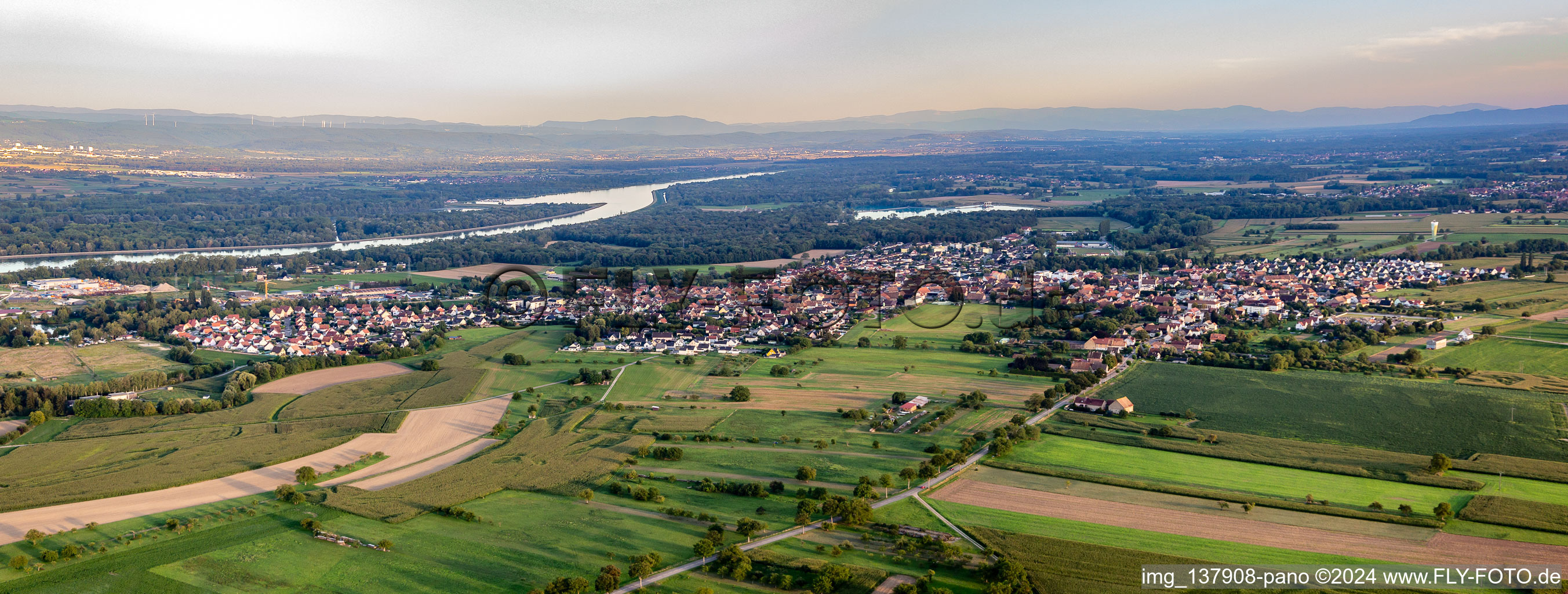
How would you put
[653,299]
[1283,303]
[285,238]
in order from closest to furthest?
[1283,303], [653,299], [285,238]

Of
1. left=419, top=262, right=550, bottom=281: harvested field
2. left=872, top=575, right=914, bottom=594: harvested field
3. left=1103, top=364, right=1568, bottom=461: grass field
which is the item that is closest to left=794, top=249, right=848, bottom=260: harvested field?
left=419, top=262, right=550, bottom=281: harvested field

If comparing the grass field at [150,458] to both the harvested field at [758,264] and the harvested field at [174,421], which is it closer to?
the harvested field at [174,421]

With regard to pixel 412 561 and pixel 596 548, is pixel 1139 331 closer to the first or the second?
pixel 596 548

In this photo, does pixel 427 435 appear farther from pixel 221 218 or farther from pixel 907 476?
pixel 221 218

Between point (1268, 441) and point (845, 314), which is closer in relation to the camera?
point (1268, 441)

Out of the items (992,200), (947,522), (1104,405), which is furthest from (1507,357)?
(992,200)

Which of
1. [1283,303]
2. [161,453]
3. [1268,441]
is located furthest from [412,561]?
[1283,303]
